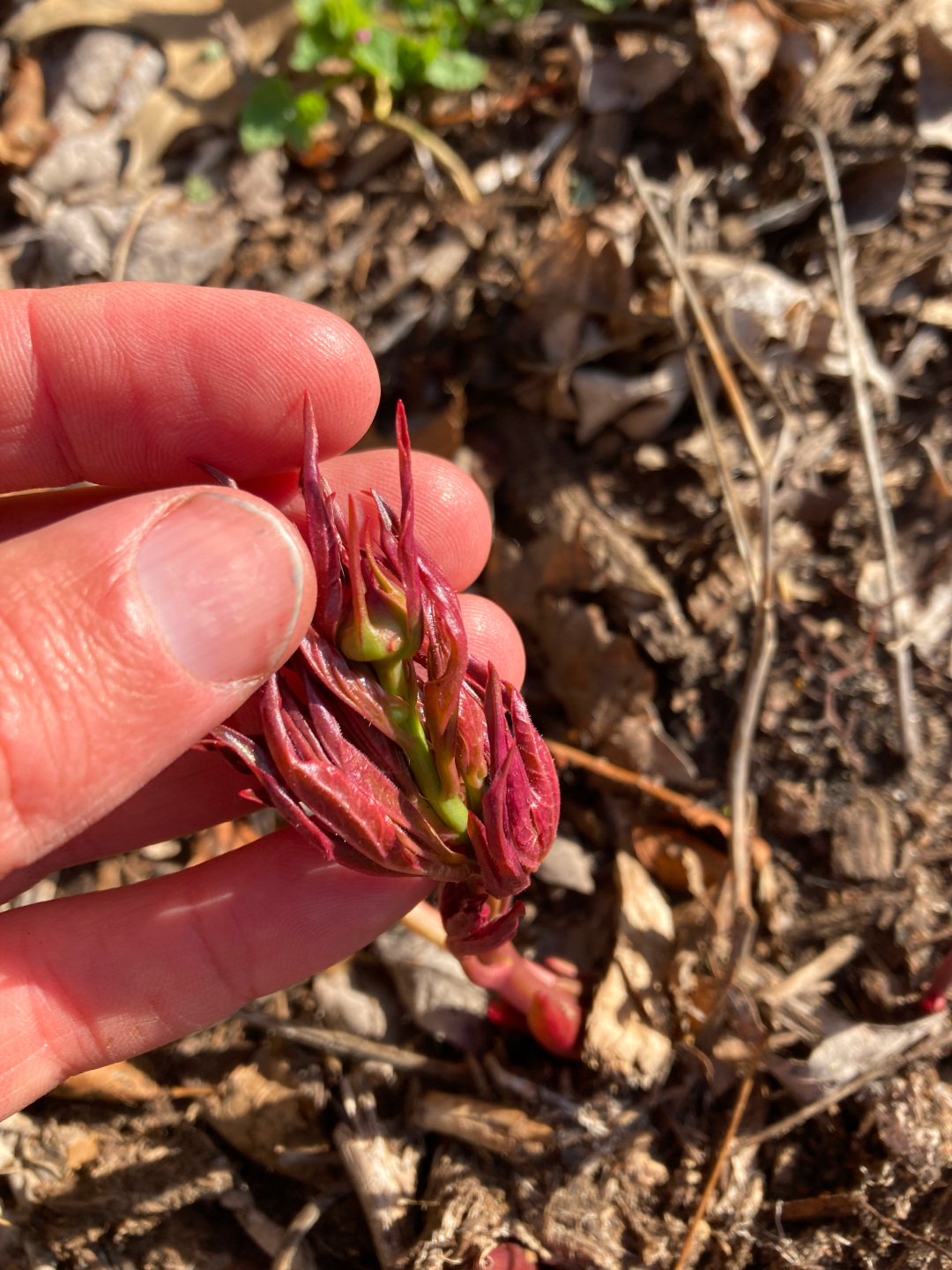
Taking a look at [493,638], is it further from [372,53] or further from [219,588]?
[372,53]

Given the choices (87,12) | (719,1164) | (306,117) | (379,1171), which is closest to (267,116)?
(306,117)

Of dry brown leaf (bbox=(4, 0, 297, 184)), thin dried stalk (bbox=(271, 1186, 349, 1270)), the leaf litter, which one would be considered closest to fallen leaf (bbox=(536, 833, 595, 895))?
the leaf litter

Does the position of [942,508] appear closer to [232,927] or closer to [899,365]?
[899,365]

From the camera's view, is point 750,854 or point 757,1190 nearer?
point 757,1190

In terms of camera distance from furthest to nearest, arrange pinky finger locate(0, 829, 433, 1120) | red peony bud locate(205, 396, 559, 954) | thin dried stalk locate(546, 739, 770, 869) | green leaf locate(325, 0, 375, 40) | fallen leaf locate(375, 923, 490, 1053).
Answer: green leaf locate(325, 0, 375, 40), thin dried stalk locate(546, 739, 770, 869), fallen leaf locate(375, 923, 490, 1053), pinky finger locate(0, 829, 433, 1120), red peony bud locate(205, 396, 559, 954)

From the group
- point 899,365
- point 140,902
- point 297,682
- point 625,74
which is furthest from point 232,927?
point 625,74

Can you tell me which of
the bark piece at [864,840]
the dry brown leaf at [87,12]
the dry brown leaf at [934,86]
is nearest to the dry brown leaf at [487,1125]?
the bark piece at [864,840]

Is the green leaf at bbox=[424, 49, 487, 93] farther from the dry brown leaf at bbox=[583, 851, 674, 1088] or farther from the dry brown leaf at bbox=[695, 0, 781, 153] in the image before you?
the dry brown leaf at bbox=[583, 851, 674, 1088]
